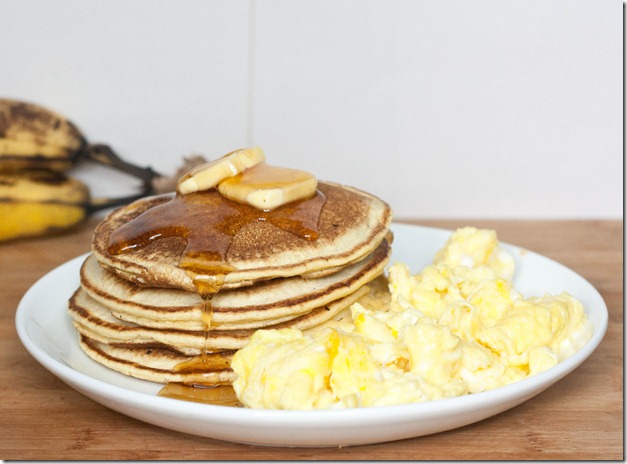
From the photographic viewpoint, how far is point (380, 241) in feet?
5.89

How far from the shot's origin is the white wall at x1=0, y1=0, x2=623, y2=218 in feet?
9.52

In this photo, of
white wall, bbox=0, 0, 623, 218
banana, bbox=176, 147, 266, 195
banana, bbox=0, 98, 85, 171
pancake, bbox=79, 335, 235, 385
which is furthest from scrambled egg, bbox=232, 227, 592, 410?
banana, bbox=0, 98, 85, 171

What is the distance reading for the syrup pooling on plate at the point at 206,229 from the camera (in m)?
1.55

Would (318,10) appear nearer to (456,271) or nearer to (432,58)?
(432,58)

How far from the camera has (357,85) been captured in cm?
297

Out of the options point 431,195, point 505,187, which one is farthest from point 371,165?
point 505,187

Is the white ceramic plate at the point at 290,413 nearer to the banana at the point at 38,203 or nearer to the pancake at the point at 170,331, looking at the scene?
the pancake at the point at 170,331

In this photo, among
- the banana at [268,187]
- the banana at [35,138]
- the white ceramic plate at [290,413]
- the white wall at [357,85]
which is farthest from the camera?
the white wall at [357,85]

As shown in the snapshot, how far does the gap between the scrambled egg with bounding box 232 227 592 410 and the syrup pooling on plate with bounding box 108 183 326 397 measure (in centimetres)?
16

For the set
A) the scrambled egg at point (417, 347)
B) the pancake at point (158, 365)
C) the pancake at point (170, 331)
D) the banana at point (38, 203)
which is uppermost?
the scrambled egg at point (417, 347)

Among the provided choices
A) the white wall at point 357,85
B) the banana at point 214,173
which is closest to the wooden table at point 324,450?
the banana at point 214,173

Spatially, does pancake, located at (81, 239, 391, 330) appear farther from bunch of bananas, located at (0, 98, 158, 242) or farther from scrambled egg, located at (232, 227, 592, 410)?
bunch of bananas, located at (0, 98, 158, 242)

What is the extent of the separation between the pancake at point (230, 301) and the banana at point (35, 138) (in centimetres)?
126

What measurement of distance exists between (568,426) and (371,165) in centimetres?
168
